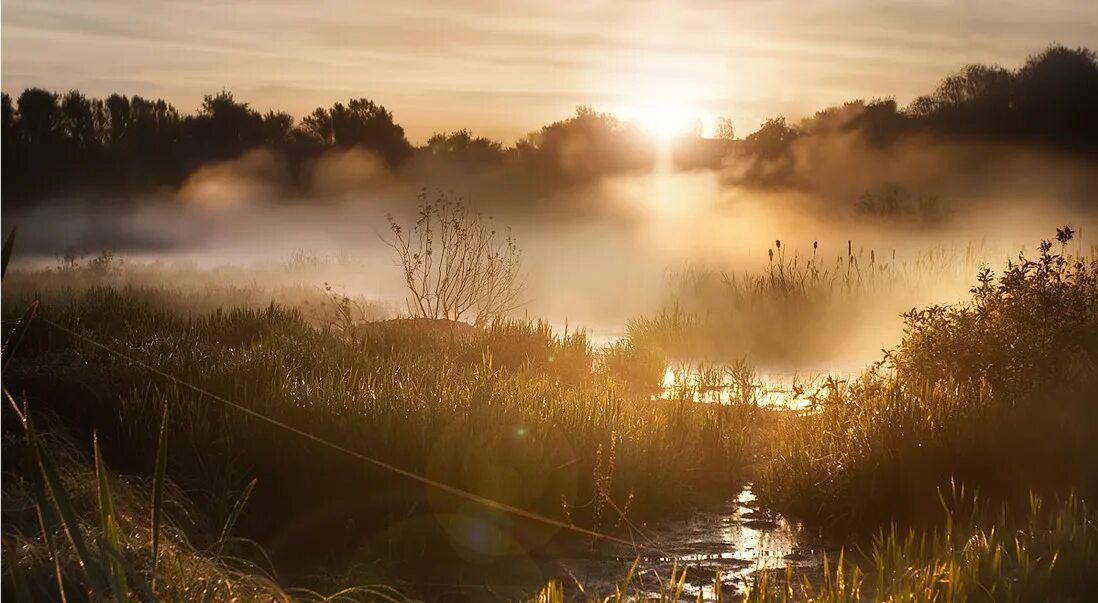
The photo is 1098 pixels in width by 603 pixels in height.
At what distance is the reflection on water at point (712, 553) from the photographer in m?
6.20

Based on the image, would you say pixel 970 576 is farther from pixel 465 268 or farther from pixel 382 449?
pixel 465 268

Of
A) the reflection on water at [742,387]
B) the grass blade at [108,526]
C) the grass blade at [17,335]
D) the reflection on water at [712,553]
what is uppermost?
the grass blade at [17,335]

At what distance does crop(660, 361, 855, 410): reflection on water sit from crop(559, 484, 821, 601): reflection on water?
1.84 metres

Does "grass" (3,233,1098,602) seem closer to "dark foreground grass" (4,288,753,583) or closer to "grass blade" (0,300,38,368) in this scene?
"dark foreground grass" (4,288,753,583)

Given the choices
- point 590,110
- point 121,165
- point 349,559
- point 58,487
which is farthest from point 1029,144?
point 58,487

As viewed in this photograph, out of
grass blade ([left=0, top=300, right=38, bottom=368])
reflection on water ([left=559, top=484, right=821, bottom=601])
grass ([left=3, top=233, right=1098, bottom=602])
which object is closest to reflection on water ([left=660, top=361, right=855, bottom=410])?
grass ([left=3, top=233, right=1098, bottom=602])

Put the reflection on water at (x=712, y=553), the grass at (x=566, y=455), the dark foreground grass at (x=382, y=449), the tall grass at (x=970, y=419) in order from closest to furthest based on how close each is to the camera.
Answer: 1. the grass at (x=566, y=455)
2. the reflection on water at (x=712, y=553)
3. the dark foreground grass at (x=382, y=449)
4. the tall grass at (x=970, y=419)

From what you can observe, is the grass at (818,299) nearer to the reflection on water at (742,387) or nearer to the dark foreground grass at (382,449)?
the reflection on water at (742,387)

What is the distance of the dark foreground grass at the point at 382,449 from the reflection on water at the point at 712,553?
0.25 meters

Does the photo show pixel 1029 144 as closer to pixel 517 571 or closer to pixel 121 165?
pixel 121 165

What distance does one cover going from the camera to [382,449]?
23.7 ft

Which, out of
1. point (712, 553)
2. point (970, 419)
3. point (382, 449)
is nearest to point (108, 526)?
point (382, 449)

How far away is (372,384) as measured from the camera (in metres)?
8.25

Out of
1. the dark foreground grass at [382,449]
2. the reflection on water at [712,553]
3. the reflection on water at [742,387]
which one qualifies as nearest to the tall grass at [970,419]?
the reflection on water at [712,553]
